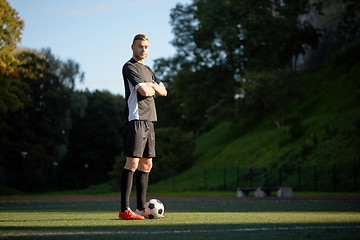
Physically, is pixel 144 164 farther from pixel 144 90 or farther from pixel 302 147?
pixel 302 147

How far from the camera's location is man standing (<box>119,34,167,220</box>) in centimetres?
747

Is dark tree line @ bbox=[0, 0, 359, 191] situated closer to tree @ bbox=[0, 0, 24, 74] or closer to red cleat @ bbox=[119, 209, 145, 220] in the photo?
tree @ bbox=[0, 0, 24, 74]

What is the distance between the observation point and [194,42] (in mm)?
46812

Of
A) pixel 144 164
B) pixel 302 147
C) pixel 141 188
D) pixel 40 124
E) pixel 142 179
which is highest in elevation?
pixel 40 124

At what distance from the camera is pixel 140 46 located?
311 inches

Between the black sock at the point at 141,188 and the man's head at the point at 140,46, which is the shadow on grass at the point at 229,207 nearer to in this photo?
the black sock at the point at 141,188

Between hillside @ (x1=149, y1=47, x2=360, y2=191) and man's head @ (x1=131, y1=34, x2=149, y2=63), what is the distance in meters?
22.2

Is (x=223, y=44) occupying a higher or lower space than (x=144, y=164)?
higher

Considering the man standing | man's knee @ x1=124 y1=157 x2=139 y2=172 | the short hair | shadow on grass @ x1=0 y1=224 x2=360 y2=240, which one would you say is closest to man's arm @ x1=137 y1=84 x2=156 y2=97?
the man standing

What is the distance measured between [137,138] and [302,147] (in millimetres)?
28272

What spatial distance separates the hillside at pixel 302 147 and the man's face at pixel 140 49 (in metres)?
22.1

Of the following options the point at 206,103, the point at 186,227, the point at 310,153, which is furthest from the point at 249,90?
the point at 186,227

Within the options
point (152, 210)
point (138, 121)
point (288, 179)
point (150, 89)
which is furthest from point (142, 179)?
point (288, 179)

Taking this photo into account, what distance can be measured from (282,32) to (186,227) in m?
41.7
